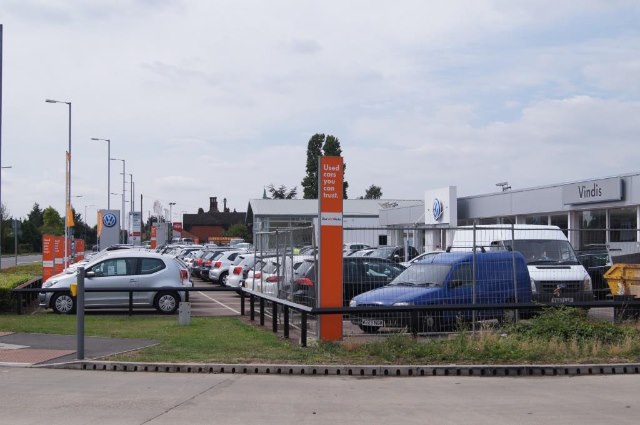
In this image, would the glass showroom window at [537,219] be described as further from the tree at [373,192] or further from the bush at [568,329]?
the tree at [373,192]

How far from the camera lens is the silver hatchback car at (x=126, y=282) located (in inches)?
814

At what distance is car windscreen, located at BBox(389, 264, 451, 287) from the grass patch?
1268 millimetres

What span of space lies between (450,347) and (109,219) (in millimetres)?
39870

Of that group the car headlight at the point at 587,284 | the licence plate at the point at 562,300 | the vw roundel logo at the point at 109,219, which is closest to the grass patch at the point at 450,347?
the licence plate at the point at 562,300

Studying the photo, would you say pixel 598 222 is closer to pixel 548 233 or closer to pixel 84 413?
pixel 548 233

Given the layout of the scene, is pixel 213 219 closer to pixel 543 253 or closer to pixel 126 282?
pixel 126 282

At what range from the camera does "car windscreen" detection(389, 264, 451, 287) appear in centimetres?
1471

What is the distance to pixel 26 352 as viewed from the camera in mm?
13570

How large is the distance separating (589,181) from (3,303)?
25.4 meters

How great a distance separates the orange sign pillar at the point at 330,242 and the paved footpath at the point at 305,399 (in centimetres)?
245

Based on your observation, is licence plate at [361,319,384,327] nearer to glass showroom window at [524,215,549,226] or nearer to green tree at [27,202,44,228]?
glass showroom window at [524,215,549,226]

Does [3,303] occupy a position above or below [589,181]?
below

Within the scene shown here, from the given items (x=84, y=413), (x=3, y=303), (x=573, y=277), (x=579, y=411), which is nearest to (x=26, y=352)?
(x=84, y=413)

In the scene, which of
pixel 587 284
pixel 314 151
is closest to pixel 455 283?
pixel 587 284
